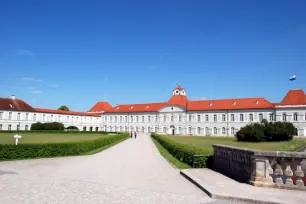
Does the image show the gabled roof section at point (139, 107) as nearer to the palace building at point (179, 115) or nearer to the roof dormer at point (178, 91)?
the palace building at point (179, 115)

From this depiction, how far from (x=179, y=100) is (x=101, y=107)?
3357cm

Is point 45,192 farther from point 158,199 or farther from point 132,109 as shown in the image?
point 132,109

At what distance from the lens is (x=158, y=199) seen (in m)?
7.44

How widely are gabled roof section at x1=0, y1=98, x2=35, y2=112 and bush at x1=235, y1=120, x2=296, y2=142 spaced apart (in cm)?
5437

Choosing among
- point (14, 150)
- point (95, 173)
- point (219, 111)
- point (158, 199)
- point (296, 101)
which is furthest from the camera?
point (219, 111)

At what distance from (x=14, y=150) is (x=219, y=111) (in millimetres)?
54901

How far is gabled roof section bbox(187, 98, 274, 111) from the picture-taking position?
61219 millimetres

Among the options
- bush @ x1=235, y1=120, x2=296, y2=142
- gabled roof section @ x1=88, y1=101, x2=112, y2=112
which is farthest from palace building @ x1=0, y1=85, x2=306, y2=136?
bush @ x1=235, y1=120, x2=296, y2=142

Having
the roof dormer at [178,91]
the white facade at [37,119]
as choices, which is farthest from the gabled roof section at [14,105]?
the roof dormer at [178,91]

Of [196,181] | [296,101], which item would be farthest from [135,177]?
[296,101]

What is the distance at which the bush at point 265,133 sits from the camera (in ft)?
133

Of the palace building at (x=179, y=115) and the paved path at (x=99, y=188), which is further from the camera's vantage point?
the palace building at (x=179, y=115)

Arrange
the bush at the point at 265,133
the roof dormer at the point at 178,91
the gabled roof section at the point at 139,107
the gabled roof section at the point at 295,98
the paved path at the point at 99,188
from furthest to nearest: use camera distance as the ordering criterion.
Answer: the gabled roof section at the point at 139,107, the roof dormer at the point at 178,91, the gabled roof section at the point at 295,98, the bush at the point at 265,133, the paved path at the point at 99,188

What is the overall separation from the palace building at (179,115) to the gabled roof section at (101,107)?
6.87m
